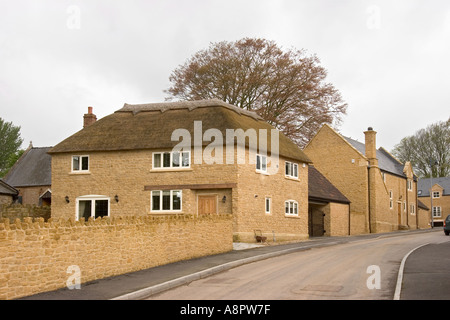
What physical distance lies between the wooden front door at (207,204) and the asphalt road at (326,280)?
25.6 ft

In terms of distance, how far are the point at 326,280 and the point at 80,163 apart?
67.6ft

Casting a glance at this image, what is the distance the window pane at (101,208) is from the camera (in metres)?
31.0

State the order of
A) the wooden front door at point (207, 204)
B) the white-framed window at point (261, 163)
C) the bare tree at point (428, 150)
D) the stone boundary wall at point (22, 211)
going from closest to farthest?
the wooden front door at point (207, 204)
the white-framed window at point (261, 163)
the stone boundary wall at point (22, 211)
the bare tree at point (428, 150)

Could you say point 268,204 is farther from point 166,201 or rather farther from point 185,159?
point 166,201

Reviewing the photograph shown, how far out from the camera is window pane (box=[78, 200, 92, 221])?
31.3 meters

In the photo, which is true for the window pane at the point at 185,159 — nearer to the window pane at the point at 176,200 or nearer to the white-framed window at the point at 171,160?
the white-framed window at the point at 171,160

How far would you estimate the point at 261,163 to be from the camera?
3080 centimetres

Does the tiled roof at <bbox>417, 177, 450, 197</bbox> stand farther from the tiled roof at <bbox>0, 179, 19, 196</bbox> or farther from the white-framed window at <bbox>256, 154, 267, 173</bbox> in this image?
the tiled roof at <bbox>0, 179, 19, 196</bbox>

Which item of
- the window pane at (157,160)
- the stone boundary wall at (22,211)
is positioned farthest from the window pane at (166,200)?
the stone boundary wall at (22,211)

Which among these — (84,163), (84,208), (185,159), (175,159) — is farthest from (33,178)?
(185,159)

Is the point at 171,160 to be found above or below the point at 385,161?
below
